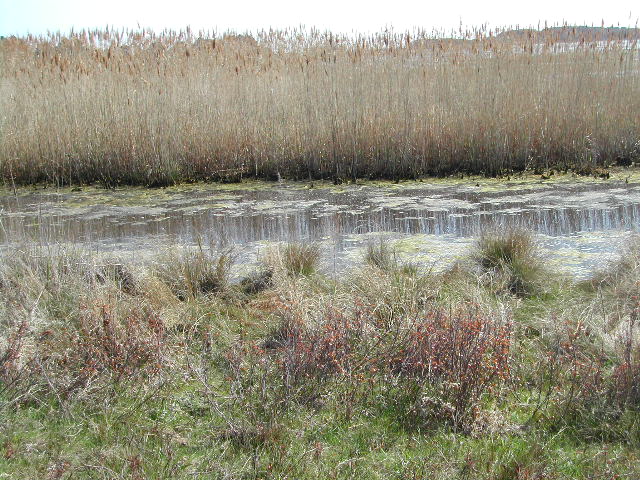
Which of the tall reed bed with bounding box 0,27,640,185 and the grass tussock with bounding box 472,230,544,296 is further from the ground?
the tall reed bed with bounding box 0,27,640,185

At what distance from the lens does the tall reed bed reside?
941cm

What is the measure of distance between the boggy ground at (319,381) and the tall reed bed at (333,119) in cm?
485

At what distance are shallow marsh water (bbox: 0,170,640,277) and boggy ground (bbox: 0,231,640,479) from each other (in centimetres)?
107

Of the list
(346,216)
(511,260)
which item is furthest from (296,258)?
(346,216)

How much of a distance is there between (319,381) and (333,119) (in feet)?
20.4

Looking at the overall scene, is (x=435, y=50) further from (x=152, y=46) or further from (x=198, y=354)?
(x=198, y=354)

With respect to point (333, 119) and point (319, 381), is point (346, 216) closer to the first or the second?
point (333, 119)

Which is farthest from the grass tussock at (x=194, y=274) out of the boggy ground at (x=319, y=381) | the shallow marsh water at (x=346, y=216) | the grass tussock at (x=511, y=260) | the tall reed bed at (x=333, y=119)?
the tall reed bed at (x=333, y=119)

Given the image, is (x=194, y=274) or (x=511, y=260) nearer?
(x=194, y=274)

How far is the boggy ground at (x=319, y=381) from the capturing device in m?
3.02

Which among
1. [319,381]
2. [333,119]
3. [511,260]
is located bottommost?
[319,381]

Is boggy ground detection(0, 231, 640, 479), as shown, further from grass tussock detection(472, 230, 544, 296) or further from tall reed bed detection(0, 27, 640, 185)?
tall reed bed detection(0, 27, 640, 185)

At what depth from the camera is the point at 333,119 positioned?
9.38 metres

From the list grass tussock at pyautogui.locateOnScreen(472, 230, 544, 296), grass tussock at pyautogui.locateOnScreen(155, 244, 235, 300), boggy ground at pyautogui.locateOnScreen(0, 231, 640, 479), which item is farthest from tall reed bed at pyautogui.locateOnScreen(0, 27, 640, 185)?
boggy ground at pyautogui.locateOnScreen(0, 231, 640, 479)
